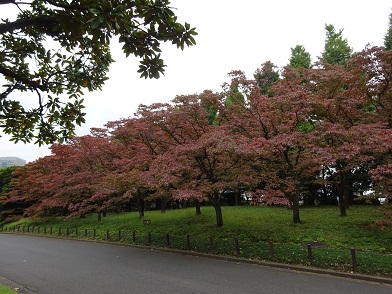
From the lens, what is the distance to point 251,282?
755 cm

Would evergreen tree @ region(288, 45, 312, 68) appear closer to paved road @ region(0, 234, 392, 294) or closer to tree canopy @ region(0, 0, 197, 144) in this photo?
paved road @ region(0, 234, 392, 294)

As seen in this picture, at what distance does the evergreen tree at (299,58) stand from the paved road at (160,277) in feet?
74.7

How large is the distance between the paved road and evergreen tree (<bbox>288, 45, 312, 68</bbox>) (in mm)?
22757

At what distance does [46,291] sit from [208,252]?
5.99 metres

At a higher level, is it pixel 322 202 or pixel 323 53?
pixel 323 53

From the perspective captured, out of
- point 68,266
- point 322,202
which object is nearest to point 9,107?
point 68,266

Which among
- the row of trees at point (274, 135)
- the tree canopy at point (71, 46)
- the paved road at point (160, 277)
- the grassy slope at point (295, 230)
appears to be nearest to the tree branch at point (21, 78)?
the tree canopy at point (71, 46)

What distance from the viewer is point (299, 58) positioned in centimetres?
2809

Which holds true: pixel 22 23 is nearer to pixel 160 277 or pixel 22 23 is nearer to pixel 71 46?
pixel 71 46

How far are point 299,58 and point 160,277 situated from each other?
26.0 metres

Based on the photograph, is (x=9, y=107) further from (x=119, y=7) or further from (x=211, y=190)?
(x=211, y=190)

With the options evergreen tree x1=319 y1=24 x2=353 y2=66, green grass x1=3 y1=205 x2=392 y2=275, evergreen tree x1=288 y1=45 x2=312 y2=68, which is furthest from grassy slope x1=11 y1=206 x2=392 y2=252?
evergreen tree x1=288 y1=45 x2=312 y2=68

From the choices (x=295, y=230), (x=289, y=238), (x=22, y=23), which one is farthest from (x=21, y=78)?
(x=295, y=230)

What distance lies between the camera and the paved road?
7070 millimetres
